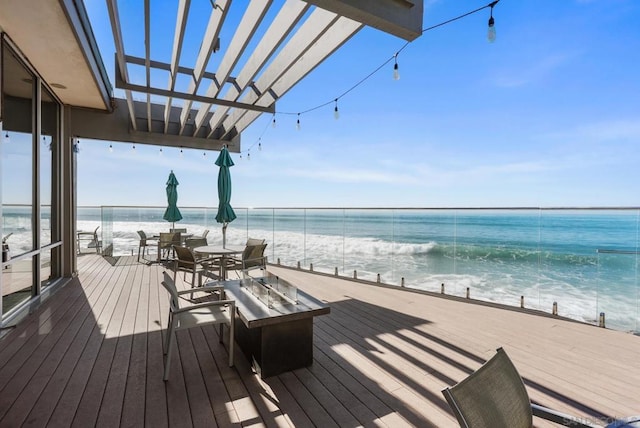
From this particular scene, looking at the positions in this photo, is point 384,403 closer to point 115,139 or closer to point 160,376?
point 160,376

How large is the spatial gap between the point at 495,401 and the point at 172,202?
7688 millimetres

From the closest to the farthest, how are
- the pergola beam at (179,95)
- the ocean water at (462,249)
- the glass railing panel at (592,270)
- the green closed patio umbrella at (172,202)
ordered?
the glass railing panel at (592,270) < the ocean water at (462,249) < the pergola beam at (179,95) < the green closed patio umbrella at (172,202)

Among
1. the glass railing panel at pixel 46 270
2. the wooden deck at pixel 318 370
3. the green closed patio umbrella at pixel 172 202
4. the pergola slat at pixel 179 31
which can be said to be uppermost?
the pergola slat at pixel 179 31

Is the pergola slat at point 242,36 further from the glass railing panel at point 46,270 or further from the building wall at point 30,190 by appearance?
the glass railing panel at point 46,270

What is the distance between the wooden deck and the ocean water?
0.83 metres

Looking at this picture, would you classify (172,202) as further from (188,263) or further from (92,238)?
(188,263)

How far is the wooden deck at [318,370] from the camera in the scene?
1.69 metres

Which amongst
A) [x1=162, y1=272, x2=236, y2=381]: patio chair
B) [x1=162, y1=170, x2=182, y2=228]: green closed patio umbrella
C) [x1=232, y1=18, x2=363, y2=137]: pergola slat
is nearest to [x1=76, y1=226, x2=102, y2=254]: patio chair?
[x1=162, y1=170, x2=182, y2=228]: green closed patio umbrella

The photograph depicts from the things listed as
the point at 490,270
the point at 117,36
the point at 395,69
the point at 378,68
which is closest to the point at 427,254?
the point at 490,270

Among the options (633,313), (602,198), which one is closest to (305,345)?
(633,313)

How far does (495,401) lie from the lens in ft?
3.16

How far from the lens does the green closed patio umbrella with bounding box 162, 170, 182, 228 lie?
286 inches

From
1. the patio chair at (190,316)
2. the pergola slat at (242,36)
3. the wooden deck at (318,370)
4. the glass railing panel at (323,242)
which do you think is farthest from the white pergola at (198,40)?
the glass railing panel at (323,242)

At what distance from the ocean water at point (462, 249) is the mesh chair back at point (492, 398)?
9.86 ft
